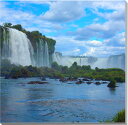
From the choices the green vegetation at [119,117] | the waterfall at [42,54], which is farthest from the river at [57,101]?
the waterfall at [42,54]

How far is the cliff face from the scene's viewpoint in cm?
551

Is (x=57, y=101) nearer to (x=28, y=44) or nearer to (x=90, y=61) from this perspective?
(x=90, y=61)

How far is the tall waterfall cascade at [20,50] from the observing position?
5523 mm

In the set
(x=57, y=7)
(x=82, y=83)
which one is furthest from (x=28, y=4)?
(x=82, y=83)

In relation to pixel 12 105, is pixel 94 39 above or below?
above

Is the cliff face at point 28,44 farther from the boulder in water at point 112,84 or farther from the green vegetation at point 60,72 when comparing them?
the boulder in water at point 112,84

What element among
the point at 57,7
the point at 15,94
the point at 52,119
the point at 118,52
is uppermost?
the point at 57,7

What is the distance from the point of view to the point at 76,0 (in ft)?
17.5

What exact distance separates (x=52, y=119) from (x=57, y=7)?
6.08 ft

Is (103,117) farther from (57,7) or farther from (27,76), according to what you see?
(57,7)

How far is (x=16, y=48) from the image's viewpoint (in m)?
5.58

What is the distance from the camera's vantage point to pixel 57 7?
18.0ft

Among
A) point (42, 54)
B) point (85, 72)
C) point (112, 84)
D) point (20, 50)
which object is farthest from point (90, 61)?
point (20, 50)

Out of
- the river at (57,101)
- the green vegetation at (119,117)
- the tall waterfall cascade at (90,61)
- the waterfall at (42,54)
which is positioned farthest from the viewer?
the waterfall at (42,54)
